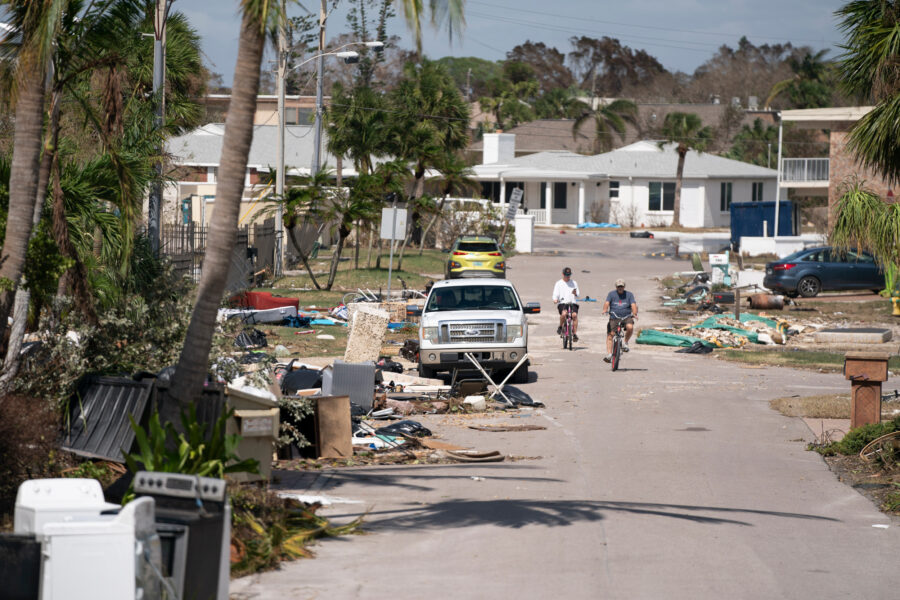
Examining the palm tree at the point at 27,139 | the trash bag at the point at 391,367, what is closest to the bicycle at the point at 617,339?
the trash bag at the point at 391,367

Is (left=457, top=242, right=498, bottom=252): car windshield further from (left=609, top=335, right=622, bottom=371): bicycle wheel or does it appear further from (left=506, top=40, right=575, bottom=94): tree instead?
(left=506, top=40, right=575, bottom=94): tree

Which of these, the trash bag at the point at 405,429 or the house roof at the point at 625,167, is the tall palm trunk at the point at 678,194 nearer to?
the house roof at the point at 625,167

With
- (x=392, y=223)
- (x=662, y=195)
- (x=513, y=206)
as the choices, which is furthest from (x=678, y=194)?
(x=392, y=223)

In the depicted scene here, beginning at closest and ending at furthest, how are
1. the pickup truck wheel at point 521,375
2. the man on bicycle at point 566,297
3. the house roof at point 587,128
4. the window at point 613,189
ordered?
the pickup truck wheel at point 521,375 < the man on bicycle at point 566,297 < the window at point 613,189 < the house roof at point 587,128

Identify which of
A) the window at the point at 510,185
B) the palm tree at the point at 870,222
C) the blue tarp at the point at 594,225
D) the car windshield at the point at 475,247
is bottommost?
the car windshield at the point at 475,247

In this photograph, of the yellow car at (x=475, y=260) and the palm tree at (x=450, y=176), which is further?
the palm tree at (x=450, y=176)

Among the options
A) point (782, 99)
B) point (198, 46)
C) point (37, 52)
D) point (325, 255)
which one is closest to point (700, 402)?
point (37, 52)

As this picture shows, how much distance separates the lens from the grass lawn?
21.4 meters

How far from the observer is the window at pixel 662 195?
2771 inches

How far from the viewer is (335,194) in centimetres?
3419

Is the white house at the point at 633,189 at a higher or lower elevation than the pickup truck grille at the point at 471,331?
higher

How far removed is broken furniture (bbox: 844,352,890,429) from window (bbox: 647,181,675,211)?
58353 millimetres

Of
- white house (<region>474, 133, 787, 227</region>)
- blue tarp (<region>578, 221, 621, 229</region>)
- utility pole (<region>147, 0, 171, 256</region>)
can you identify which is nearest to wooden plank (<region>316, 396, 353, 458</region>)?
utility pole (<region>147, 0, 171, 256</region>)

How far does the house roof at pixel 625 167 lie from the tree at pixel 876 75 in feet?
170
